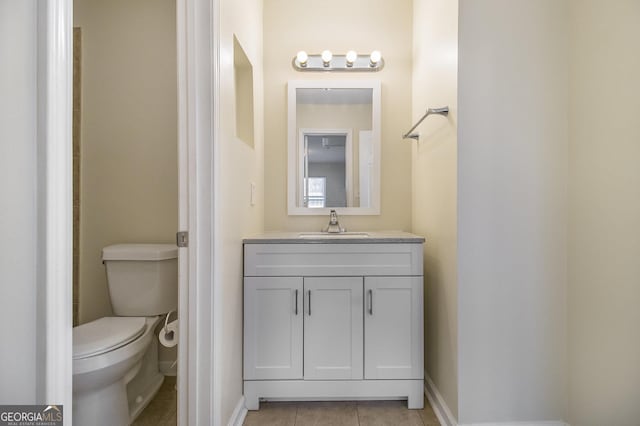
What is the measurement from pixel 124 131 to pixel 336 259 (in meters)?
1.57

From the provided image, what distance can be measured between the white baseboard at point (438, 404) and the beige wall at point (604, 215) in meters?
0.53

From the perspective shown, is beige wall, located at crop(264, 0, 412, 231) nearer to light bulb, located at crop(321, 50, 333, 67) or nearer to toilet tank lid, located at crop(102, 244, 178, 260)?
light bulb, located at crop(321, 50, 333, 67)

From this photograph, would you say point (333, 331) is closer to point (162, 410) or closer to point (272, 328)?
point (272, 328)

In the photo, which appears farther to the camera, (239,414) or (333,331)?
(333,331)

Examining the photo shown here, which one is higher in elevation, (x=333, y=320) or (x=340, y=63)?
(x=340, y=63)

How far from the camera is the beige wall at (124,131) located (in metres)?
2.03

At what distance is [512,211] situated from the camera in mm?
1476

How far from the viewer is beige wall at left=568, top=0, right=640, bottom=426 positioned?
3.95ft

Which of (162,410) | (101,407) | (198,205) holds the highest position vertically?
(198,205)

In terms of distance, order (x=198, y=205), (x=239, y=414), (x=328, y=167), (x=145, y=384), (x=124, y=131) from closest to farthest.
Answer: (x=198, y=205) < (x=239, y=414) < (x=145, y=384) < (x=124, y=131) < (x=328, y=167)

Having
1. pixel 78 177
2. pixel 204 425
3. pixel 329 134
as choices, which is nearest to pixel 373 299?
pixel 204 425

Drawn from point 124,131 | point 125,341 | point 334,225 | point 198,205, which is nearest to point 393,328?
point 334,225

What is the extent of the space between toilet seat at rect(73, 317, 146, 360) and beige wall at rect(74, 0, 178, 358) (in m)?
0.49

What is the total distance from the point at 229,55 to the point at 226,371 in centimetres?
144
